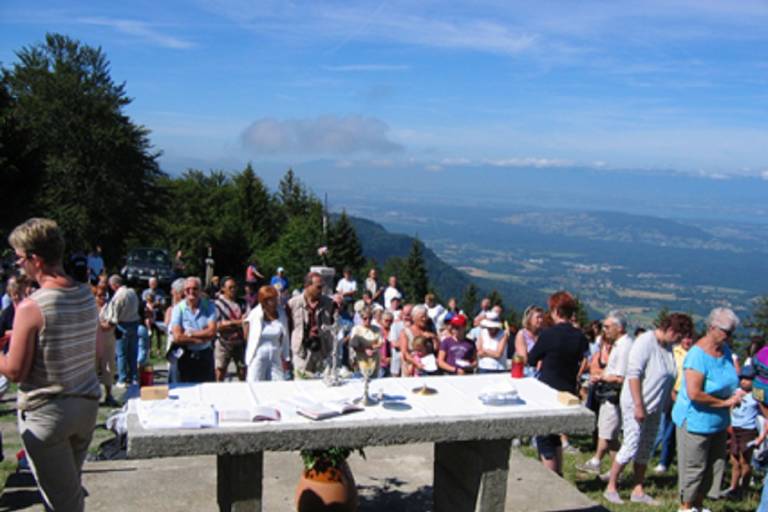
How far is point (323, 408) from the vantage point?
14.6 feet

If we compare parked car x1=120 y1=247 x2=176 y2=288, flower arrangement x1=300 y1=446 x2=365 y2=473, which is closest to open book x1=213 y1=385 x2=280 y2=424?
flower arrangement x1=300 y1=446 x2=365 y2=473

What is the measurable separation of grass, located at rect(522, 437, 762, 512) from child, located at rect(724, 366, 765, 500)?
5.3 inches

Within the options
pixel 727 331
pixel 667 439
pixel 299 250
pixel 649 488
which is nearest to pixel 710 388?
pixel 727 331

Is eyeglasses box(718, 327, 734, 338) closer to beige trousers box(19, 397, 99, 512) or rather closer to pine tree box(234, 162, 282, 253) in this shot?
beige trousers box(19, 397, 99, 512)

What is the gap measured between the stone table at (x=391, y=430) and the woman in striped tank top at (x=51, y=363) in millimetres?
352

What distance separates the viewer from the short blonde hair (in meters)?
3.61

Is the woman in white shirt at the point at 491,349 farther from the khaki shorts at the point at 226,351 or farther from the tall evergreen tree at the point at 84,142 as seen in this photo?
the tall evergreen tree at the point at 84,142

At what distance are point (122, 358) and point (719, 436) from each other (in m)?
7.65

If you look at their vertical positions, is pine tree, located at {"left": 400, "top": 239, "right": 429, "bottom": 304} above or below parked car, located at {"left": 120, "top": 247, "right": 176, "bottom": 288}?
below

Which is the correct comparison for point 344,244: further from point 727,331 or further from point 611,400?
point 727,331

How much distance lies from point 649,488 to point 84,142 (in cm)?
3846

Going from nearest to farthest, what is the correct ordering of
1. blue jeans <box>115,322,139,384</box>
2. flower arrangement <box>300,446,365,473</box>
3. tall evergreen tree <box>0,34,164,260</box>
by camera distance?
flower arrangement <box>300,446,365,473</box> < blue jeans <box>115,322,139,384</box> < tall evergreen tree <box>0,34,164,260</box>

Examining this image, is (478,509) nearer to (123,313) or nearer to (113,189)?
(123,313)

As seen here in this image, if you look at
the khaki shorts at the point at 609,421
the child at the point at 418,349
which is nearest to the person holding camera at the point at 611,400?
the khaki shorts at the point at 609,421
